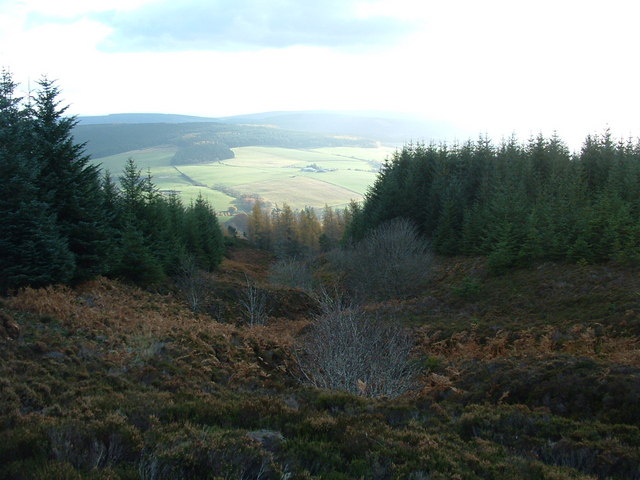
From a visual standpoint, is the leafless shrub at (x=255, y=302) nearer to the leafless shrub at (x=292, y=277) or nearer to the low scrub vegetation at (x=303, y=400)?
the low scrub vegetation at (x=303, y=400)

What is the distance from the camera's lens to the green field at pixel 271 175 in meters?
118

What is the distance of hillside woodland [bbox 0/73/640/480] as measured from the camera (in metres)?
4.96

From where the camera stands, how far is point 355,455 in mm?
5172

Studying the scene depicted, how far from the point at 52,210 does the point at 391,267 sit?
18.4 metres

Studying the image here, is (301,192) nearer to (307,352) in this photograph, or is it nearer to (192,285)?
Result: (192,285)

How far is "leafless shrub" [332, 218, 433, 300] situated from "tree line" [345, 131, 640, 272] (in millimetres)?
4553

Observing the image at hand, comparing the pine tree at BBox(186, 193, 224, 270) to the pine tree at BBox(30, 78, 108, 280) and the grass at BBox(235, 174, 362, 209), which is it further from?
the grass at BBox(235, 174, 362, 209)

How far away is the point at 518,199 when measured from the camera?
1266 inches

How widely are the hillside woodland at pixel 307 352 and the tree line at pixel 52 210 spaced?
84 millimetres

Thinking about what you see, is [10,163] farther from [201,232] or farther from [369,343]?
[201,232]

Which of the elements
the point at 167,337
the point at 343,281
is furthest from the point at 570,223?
the point at 167,337

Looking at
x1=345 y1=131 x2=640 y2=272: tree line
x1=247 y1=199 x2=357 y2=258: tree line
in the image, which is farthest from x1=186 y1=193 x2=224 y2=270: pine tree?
x1=247 y1=199 x2=357 y2=258: tree line

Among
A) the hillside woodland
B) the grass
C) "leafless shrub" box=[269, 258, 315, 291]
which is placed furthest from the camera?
the grass

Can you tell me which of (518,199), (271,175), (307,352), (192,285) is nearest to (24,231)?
(192,285)
